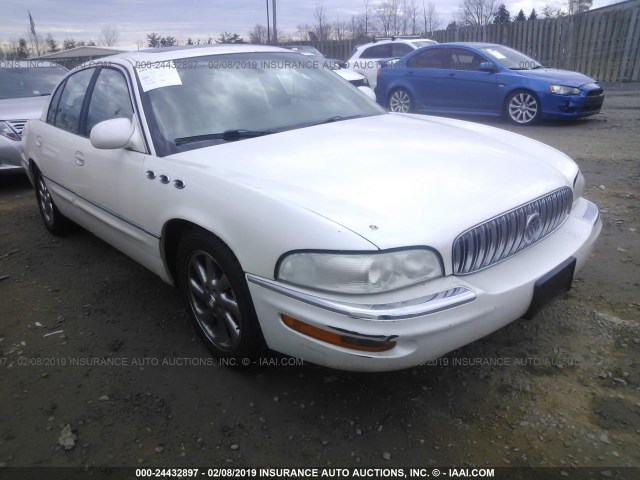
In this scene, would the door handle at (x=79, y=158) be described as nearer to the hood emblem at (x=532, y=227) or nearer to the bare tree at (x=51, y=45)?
the hood emblem at (x=532, y=227)

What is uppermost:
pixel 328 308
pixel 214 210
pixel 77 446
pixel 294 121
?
pixel 294 121

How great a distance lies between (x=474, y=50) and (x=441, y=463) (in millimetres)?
9089

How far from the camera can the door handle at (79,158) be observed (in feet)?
11.4

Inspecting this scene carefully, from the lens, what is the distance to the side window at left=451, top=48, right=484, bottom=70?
9.54 metres

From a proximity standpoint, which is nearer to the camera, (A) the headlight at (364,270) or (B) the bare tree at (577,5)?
(A) the headlight at (364,270)

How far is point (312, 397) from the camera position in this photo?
2457 millimetres

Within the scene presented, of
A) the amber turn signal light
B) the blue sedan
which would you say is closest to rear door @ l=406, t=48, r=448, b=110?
the blue sedan

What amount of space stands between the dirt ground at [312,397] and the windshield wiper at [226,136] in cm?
115

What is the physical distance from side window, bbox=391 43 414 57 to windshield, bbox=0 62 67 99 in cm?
784

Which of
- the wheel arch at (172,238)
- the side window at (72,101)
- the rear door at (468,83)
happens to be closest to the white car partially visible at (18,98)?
the side window at (72,101)

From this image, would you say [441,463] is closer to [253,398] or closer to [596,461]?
[596,461]

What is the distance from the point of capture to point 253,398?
246 cm

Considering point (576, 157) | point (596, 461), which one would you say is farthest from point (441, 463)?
point (576, 157)

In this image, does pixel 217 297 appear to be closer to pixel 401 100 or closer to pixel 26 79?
pixel 26 79
